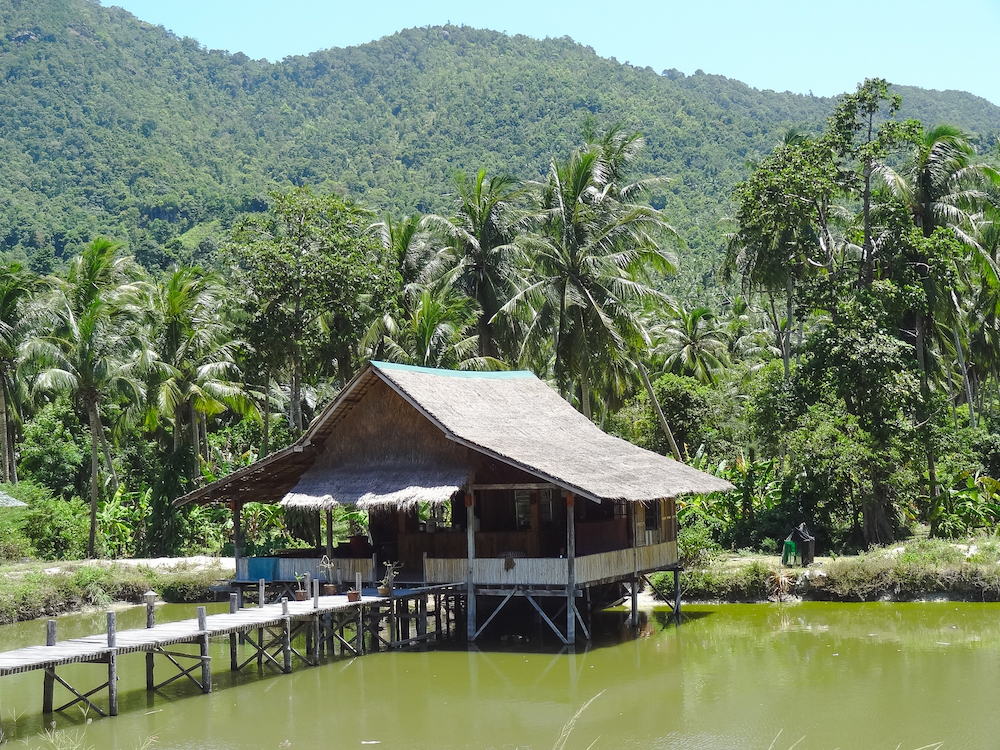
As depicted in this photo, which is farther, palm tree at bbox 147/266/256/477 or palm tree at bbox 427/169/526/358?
palm tree at bbox 147/266/256/477

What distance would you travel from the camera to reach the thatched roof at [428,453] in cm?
1972

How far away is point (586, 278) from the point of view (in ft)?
102

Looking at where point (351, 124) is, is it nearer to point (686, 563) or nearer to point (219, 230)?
point (219, 230)

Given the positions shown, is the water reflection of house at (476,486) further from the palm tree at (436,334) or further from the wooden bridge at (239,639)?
the palm tree at (436,334)

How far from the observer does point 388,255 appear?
34.1 meters

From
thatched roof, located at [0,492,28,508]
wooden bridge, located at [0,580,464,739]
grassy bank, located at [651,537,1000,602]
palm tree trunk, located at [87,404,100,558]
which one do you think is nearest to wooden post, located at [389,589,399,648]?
wooden bridge, located at [0,580,464,739]

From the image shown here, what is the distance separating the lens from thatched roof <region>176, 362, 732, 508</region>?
64.7 ft

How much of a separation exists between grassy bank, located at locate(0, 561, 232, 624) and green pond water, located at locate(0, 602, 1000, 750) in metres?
Answer: 3.88

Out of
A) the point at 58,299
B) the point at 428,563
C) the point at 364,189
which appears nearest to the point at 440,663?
the point at 428,563

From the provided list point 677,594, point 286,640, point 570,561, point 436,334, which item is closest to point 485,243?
point 436,334

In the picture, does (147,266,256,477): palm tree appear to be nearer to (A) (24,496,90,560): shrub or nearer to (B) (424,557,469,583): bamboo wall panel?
(A) (24,496,90,560): shrub

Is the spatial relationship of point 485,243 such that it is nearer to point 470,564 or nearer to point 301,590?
point 470,564

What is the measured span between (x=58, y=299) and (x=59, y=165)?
66.6 meters

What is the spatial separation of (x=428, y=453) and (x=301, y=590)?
3.37m
